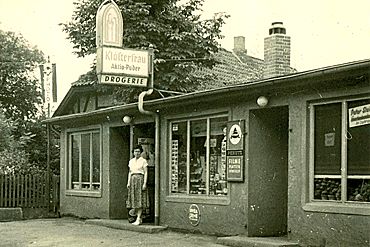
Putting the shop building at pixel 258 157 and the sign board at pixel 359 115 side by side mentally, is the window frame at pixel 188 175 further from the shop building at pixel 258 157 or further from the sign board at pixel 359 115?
the sign board at pixel 359 115

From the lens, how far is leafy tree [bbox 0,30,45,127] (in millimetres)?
33156

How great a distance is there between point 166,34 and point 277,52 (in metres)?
7.05

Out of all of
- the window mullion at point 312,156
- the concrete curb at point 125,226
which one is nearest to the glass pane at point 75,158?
the concrete curb at point 125,226

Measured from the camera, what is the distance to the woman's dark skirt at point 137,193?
14.0 meters

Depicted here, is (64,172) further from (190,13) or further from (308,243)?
(308,243)

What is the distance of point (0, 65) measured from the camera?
32406mm

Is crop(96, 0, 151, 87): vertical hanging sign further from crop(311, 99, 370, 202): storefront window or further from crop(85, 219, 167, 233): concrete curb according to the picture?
crop(311, 99, 370, 202): storefront window

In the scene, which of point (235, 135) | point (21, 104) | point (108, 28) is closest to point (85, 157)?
point (108, 28)

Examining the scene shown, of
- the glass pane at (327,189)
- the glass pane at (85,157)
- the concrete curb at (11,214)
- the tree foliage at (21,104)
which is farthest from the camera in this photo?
the tree foliage at (21,104)

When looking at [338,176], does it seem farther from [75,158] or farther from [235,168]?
[75,158]

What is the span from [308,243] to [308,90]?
2.31 m

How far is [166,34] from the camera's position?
69.8 feet

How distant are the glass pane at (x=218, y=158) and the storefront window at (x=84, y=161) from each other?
4.89 m

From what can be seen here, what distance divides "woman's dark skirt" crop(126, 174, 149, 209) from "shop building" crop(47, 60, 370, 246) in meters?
0.32
